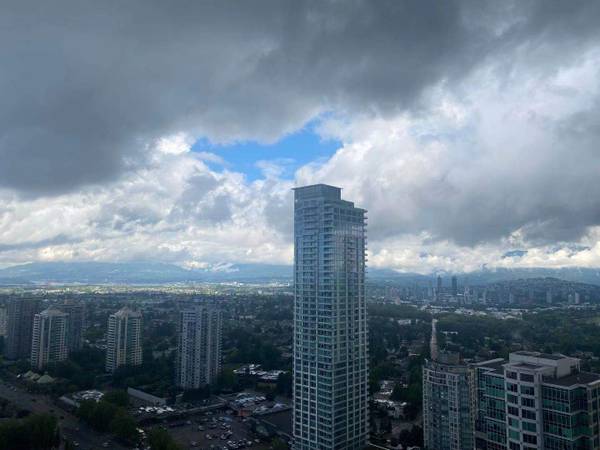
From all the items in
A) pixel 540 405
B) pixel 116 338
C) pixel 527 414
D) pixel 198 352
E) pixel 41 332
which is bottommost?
pixel 198 352

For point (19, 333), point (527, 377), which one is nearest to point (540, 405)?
point (527, 377)

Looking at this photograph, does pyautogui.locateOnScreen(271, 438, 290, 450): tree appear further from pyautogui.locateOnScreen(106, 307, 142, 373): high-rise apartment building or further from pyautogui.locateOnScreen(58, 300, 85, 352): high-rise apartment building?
pyautogui.locateOnScreen(58, 300, 85, 352): high-rise apartment building

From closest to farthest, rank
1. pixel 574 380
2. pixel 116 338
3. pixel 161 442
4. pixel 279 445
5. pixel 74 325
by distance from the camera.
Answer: pixel 574 380 → pixel 161 442 → pixel 279 445 → pixel 116 338 → pixel 74 325

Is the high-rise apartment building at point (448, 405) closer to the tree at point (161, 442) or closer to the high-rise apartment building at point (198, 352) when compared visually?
the tree at point (161, 442)

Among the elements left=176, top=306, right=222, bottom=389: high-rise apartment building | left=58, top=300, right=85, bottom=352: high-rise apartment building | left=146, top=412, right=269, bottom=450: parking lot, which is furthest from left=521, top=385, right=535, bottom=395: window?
left=58, top=300, right=85, bottom=352: high-rise apartment building

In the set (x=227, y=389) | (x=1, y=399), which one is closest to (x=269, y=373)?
(x=227, y=389)

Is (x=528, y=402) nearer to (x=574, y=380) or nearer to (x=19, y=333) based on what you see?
(x=574, y=380)
